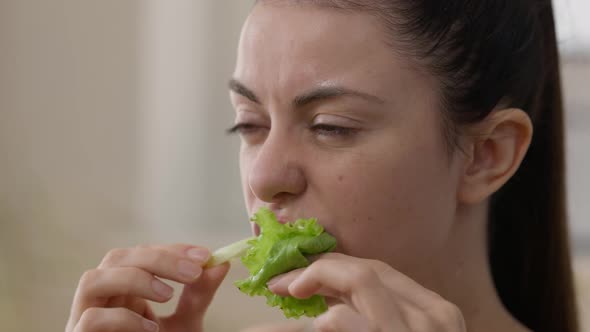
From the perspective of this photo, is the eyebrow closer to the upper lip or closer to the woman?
the woman

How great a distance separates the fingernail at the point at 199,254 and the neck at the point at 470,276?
46 cm

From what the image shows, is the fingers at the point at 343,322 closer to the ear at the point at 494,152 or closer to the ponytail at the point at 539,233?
the ear at the point at 494,152

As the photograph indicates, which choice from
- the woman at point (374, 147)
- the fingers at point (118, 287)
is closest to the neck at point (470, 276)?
the woman at point (374, 147)

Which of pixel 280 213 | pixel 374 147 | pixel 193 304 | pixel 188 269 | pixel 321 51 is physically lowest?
pixel 193 304

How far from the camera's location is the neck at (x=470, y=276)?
169cm

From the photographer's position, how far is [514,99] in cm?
171

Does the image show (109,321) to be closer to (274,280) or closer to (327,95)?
(274,280)

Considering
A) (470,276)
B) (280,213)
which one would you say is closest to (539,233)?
(470,276)

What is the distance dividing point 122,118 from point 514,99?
212 centimetres

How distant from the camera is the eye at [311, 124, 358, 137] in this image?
4.80 ft

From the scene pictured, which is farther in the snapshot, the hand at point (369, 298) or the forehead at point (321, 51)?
the forehead at point (321, 51)

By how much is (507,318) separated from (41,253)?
6.71 feet

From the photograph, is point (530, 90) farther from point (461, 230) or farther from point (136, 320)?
point (136, 320)

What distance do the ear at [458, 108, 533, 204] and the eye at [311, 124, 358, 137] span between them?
301 millimetres
